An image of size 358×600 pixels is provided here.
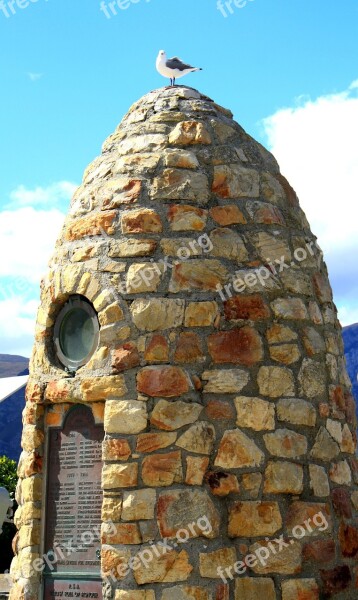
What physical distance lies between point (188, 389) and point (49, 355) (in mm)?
1227

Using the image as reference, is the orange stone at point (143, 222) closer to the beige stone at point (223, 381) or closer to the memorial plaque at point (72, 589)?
the beige stone at point (223, 381)

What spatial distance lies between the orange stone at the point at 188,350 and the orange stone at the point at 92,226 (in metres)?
1.02

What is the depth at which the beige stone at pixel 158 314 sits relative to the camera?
5.62 meters

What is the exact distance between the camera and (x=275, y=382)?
567cm

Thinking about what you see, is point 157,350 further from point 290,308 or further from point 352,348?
point 352,348

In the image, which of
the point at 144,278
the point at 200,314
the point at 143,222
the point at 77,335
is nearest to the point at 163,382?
the point at 200,314

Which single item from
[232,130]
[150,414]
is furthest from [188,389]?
[232,130]

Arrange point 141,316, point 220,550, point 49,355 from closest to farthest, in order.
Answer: point 220,550, point 141,316, point 49,355

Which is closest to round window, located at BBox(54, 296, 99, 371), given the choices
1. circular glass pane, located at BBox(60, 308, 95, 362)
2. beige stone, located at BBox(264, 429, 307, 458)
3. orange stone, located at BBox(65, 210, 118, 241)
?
circular glass pane, located at BBox(60, 308, 95, 362)

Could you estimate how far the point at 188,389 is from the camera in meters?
5.50

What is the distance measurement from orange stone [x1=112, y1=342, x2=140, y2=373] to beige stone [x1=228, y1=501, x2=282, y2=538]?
1.18 meters

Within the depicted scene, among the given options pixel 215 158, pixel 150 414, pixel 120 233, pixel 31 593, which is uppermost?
pixel 215 158

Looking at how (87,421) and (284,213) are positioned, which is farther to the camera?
(284,213)

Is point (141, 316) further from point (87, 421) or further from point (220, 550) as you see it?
point (220, 550)
